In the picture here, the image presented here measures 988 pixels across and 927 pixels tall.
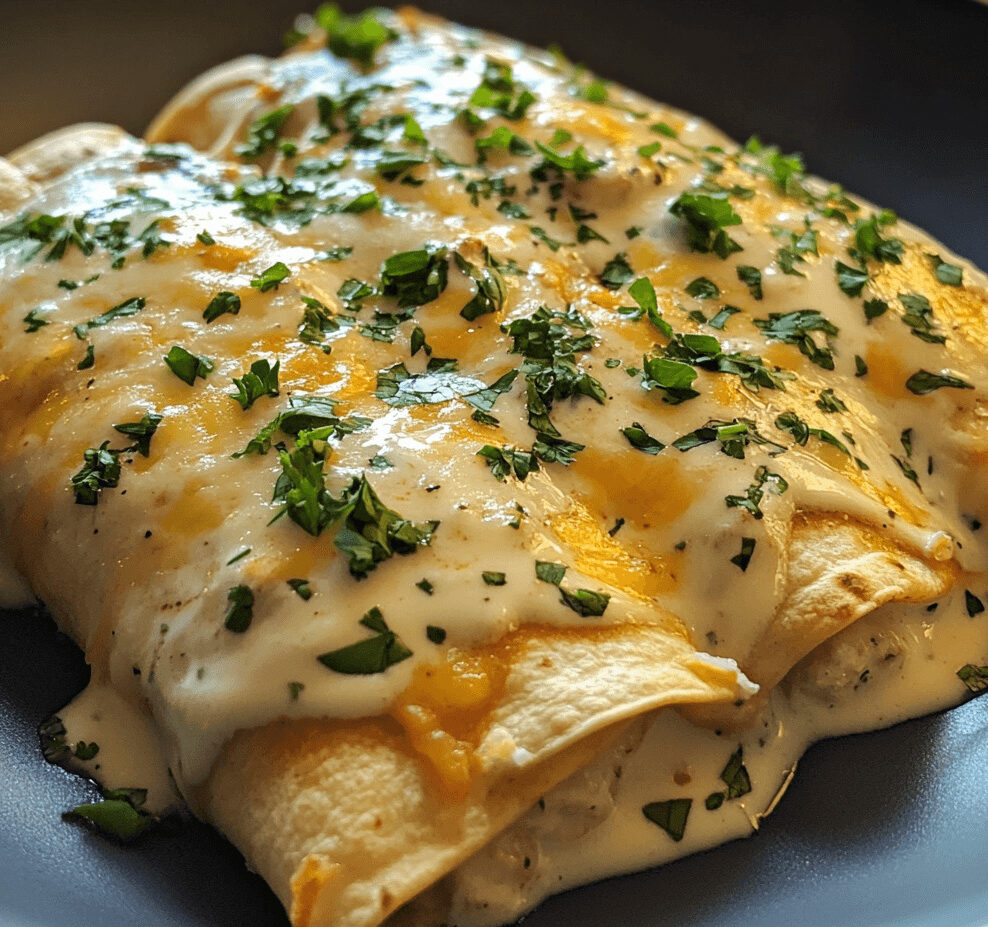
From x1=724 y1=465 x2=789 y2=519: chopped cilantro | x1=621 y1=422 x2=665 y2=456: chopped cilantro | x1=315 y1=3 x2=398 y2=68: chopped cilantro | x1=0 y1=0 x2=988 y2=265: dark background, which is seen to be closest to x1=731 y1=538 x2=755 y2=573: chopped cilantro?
x1=724 y1=465 x2=789 y2=519: chopped cilantro

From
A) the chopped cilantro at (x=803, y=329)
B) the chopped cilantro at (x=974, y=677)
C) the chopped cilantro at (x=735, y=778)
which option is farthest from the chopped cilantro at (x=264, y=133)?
the chopped cilantro at (x=974, y=677)

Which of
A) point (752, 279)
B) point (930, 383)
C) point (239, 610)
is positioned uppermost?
point (752, 279)

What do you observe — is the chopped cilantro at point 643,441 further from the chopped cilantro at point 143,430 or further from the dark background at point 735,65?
the dark background at point 735,65

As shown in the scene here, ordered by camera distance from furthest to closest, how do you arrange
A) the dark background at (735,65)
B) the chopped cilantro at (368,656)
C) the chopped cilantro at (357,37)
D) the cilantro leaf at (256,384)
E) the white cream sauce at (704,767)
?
1. the dark background at (735,65)
2. the chopped cilantro at (357,37)
3. the cilantro leaf at (256,384)
4. the white cream sauce at (704,767)
5. the chopped cilantro at (368,656)

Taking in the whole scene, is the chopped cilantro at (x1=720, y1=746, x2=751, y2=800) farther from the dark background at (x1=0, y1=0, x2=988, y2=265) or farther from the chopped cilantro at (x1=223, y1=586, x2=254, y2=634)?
the dark background at (x1=0, y1=0, x2=988, y2=265)

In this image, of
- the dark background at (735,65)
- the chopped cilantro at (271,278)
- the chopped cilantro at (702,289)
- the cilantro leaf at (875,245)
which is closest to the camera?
the chopped cilantro at (271,278)

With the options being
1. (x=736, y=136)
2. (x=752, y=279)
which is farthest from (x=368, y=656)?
(x=736, y=136)

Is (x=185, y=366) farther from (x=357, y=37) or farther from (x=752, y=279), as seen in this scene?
(x=357, y=37)

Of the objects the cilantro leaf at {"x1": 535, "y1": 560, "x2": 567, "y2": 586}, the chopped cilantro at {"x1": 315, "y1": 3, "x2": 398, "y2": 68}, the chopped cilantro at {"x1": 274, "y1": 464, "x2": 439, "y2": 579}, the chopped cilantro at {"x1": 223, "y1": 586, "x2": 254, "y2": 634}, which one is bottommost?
the chopped cilantro at {"x1": 223, "y1": 586, "x2": 254, "y2": 634}

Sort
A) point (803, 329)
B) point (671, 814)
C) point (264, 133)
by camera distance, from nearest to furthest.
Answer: point (671, 814)
point (803, 329)
point (264, 133)
